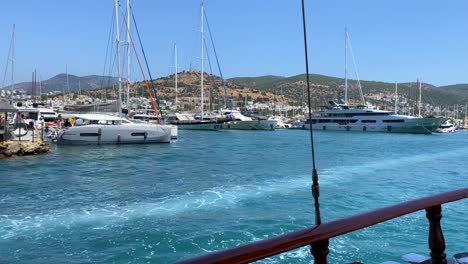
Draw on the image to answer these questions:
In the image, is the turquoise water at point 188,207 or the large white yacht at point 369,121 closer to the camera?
the turquoise water at point 188,207

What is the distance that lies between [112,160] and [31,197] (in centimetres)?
1326

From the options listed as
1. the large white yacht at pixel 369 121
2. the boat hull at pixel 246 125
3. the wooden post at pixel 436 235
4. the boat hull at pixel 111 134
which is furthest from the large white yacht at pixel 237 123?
the wooden post at pixel 436 235

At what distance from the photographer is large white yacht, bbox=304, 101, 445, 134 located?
86812mm

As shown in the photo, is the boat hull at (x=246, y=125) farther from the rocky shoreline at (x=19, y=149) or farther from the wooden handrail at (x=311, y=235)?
the wooden handrail at (x=311, y=235)

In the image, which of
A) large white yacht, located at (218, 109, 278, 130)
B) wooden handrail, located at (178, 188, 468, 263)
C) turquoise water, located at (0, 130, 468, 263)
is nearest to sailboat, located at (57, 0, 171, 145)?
turquoise water, located at (0, 130, 468, 263)

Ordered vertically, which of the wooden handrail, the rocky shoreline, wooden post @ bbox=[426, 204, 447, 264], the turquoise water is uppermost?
the wooden handrail

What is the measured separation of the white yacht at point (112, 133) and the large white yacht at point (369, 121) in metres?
46.2

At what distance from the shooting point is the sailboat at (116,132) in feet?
127

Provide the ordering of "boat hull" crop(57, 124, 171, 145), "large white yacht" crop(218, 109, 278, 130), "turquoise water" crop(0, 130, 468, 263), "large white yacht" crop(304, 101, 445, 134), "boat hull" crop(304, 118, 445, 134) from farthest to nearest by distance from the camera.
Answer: "large white yacht" crop(304, 101, 445, 134), "boat hull" crop(304, 118, 445, 134), "large white yacht" crop(218, 109, 278, 130), "boat hull" crop(57, 124, 171, 145), "turquoise water" crop(0, 130, 468, 263)

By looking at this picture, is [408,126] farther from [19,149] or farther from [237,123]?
[19,149]

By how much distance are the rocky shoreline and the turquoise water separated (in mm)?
1543

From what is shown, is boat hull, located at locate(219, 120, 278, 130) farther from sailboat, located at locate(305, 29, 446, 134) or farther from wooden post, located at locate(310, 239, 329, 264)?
wooden post, located at locate(310, 239, 329, 264)

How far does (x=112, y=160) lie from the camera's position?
29406 mm

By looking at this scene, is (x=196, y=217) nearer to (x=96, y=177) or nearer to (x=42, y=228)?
(x=42, y=228)
